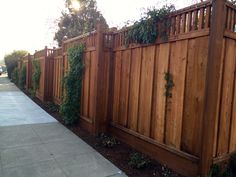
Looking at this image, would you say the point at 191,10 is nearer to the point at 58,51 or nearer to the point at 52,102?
the point at 58,51

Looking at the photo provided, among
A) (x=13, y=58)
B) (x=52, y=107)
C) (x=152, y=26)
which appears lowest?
(x=52, y=107)

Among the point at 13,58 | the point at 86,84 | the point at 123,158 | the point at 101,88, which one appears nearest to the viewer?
the point at 123,158

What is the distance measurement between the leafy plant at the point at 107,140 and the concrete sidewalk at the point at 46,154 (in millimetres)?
328

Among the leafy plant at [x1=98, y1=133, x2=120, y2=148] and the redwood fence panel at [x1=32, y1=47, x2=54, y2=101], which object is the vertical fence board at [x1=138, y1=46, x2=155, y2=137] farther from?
the redwood fence panel at [x1=32, y1=47, x2=54, y2=101]

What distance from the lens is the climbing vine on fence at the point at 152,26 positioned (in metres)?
3.57

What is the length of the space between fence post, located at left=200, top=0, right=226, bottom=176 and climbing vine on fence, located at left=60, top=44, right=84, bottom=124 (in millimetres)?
3605

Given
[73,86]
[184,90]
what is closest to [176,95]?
[184,90]

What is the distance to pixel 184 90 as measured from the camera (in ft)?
10.8

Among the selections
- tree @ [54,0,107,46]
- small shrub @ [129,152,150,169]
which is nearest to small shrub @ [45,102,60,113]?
small shrub @ [129,152,150,169]

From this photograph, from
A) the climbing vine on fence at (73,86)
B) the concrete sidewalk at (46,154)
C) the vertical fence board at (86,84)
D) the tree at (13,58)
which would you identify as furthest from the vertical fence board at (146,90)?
the tree at (13,58)

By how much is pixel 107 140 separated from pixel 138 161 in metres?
1.17

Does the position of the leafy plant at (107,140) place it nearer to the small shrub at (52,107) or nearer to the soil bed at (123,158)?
the soil bed at (123,158)

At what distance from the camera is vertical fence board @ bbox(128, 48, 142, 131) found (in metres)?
4.25

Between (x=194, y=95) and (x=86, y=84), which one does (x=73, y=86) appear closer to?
(x=86, y=84)
